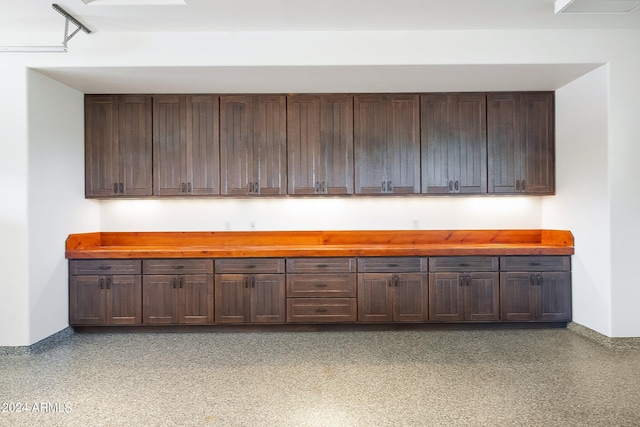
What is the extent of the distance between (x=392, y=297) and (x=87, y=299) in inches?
125

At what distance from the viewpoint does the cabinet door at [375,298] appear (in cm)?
475

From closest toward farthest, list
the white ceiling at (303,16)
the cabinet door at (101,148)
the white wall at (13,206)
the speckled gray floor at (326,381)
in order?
the speckled gray floor at (326,381) < the white ceiling at (303,16) < the white wall at (13,206) < the cabinet door at (101,148)

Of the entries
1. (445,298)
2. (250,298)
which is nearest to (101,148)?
(250,298)

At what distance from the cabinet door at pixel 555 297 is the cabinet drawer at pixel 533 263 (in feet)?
0.26

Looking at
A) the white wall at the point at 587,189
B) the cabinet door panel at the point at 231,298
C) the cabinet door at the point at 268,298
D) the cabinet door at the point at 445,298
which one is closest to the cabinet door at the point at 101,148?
the cabinet door panel at the point at 231,298

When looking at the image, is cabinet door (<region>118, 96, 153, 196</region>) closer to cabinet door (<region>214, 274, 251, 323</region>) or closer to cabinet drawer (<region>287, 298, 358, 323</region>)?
cabinet door (<region>214, 274, 251, 323</region>)

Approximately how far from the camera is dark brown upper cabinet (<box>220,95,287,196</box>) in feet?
16.5

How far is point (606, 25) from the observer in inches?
161

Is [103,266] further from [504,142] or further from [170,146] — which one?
[504,142]

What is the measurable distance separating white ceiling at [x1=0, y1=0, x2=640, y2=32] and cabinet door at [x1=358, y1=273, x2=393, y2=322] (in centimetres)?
245

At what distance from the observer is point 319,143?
16.6 feet

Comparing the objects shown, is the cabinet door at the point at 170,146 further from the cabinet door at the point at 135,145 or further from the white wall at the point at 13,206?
the white wall at the point at 13,206

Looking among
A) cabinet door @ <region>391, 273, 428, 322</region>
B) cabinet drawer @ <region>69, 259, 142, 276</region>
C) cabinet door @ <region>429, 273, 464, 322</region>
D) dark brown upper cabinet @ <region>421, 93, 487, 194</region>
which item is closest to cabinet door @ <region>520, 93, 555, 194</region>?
dark brown upper cabinet @ <region>421, 93, 487, 194</region>

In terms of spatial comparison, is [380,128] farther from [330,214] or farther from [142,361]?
[142,361]
